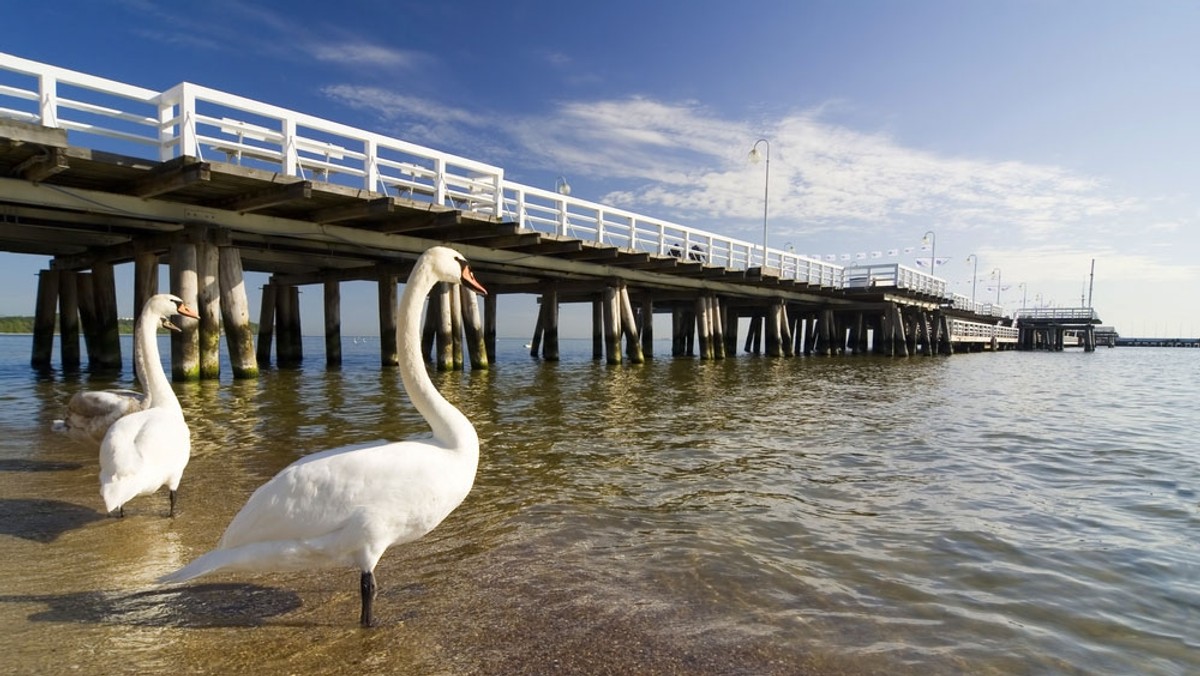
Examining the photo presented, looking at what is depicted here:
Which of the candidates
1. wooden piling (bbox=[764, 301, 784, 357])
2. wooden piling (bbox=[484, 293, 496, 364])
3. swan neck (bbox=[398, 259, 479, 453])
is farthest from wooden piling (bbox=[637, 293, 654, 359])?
swan neck (bbox=[398, 259, 479, 453])

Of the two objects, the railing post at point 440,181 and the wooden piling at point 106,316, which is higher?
the railing post at point 440,181

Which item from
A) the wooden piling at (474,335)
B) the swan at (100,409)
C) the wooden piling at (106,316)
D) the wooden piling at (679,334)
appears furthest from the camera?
the wooden piling at (679,334)

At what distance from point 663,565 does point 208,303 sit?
13.6 metres

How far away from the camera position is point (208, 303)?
13.9 meters

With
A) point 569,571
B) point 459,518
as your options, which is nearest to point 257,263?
point 459,518

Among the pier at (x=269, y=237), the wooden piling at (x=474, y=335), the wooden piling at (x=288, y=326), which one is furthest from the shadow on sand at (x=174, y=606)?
the wooden piling at (x=288, y=326)

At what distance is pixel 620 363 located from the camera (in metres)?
24.4

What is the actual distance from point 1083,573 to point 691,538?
2520 mm

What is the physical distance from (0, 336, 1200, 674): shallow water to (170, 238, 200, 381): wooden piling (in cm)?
471

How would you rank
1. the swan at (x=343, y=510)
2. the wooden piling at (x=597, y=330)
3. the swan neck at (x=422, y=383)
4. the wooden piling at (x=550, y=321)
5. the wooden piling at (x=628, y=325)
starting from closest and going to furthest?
1. the swan at (x=343, y=510)
2. the swan neck at (x=422, y=383)
3. the wooden piling at (x=628, y=325)
4. the wooden piling at (x=550, y=321)
5. the wooden piling at (x=597, y=330)

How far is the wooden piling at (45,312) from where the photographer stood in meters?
19.2

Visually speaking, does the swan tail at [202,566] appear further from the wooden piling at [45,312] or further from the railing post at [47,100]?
the wooden piling at [45,312]

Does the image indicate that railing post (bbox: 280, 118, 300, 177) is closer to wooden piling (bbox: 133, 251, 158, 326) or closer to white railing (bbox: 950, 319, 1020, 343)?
wooden piling (bbox: 133, 251, 158, 326)

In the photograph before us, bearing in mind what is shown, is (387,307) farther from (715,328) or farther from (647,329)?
(715,328)
